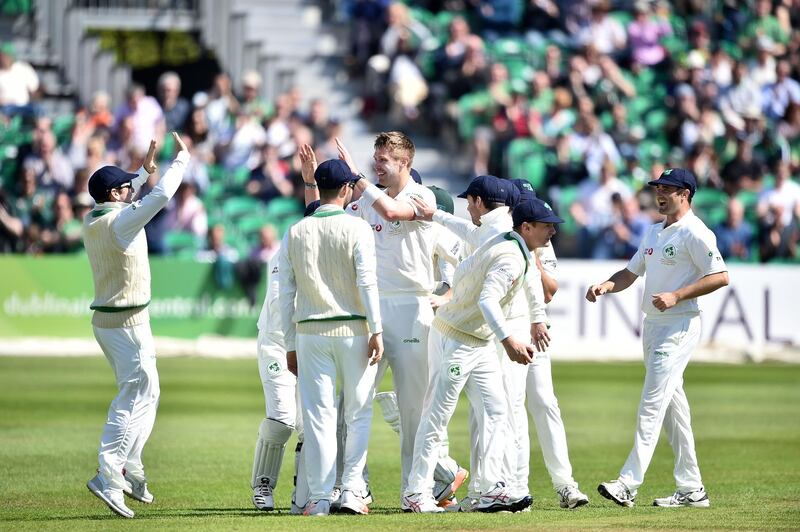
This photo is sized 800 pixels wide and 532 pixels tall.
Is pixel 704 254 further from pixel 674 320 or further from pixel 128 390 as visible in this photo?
pixel 128 390

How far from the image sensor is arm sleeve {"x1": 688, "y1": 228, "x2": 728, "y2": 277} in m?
10.1

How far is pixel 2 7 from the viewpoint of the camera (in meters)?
27.1

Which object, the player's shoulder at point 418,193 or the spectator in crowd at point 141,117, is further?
the spectator in crowd at point 141,117

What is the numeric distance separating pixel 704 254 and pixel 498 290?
1.70 metres

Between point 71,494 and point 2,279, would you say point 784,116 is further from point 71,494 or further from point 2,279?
point 71,494

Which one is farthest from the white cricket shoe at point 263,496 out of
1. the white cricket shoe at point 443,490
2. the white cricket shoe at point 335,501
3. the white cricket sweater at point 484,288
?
the white cricket sweater at point 484,288

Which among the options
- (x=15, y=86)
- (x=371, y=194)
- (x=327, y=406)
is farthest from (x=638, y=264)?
(x=15, y=86)

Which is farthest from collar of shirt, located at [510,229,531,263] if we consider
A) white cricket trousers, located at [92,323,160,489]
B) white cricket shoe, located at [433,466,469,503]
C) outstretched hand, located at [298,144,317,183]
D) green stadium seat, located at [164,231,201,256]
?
green stadium seat, located at [164,231,201,256]

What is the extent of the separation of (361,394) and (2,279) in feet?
45.3

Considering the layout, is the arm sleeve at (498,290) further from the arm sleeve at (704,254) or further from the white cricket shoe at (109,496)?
the white cricket shoe at (109,496)

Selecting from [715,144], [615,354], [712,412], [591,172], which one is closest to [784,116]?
[715,144]

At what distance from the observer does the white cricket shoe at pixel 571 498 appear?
9.86 meters

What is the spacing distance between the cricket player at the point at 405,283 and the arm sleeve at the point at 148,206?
115 centimetres

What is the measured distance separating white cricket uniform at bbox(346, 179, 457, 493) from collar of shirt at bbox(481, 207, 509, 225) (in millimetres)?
427
